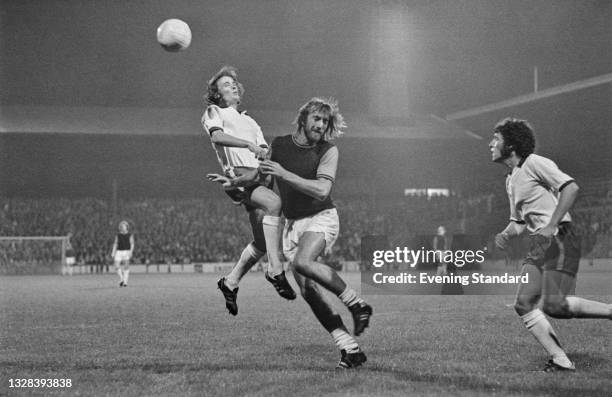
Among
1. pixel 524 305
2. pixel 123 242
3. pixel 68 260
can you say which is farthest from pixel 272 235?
pixel 68 260

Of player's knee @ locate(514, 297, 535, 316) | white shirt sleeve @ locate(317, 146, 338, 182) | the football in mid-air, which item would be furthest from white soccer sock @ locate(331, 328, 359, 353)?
the football in mid-air

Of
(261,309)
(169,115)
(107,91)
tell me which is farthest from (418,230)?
(261,309)

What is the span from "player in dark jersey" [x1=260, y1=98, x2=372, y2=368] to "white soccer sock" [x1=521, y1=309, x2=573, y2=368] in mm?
1434

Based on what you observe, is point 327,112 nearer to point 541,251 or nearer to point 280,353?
point 541,251

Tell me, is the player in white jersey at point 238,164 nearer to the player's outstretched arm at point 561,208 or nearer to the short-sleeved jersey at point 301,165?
the short-sleeved jersey at point 301,165

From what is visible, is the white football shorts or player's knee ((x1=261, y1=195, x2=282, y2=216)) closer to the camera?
the white football shorts

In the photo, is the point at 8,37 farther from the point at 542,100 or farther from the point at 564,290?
the point at 564,290

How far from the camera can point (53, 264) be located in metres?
31.3

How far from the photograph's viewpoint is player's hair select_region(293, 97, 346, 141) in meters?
5.66

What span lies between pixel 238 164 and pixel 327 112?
1.43m
